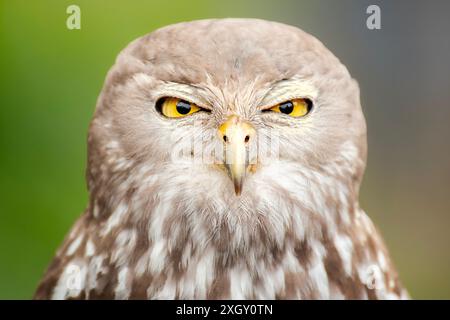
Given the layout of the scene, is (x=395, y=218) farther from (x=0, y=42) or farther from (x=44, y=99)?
(x=0, y=42)

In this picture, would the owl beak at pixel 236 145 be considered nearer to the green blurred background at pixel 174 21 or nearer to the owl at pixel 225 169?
the owl at pixel 225 169

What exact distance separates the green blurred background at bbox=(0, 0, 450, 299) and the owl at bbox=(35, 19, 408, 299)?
0.31 metres

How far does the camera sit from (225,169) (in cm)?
162

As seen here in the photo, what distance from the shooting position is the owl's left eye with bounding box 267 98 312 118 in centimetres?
165

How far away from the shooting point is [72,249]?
1839mm

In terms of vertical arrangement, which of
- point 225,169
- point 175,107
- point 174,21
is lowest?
point 225,169

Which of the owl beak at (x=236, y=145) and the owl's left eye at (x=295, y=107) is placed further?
the owl's left eye at (x=295, y=107)

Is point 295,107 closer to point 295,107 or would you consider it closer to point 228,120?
point 295,107

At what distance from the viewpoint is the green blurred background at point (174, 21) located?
2.01m

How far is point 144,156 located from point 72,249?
0.35 m

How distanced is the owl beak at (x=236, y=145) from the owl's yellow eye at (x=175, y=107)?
85mm

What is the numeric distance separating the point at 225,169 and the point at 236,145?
82 millimetres

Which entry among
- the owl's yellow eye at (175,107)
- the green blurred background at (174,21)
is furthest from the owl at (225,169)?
the green blurred background at (174,21)

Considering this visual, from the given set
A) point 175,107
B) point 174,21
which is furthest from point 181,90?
point 174,21
